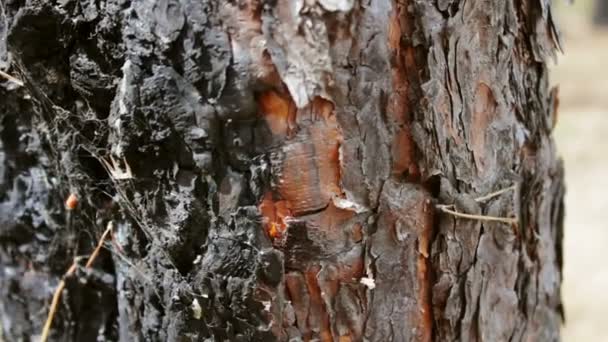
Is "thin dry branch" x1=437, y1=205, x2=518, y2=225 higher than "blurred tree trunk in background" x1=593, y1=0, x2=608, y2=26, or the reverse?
"blurred tree trunk in background" x1=593, y1=0, x2=608, y2=26

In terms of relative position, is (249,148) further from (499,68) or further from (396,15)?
(499,68)

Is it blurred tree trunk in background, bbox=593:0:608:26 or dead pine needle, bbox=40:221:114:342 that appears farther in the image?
blurred tree trunk in background, bbox=593:0:608:26

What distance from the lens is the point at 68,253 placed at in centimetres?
92

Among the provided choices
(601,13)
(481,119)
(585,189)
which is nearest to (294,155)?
(481,119)

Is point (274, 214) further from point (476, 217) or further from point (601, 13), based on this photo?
point (601, 13)

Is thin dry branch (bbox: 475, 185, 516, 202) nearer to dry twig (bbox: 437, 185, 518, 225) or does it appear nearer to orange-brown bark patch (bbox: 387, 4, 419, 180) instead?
dry twig (bbox: 437, 185, 518, 225)

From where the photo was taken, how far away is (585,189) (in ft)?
10.7

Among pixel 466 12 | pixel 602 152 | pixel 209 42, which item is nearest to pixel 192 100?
pixel 209 42

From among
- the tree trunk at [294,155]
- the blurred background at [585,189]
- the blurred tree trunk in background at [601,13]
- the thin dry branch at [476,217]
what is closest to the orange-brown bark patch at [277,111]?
the tree trunk at [294,155]

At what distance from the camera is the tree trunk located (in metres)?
0.64

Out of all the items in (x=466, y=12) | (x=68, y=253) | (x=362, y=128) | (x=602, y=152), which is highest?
(x=602, y=152)

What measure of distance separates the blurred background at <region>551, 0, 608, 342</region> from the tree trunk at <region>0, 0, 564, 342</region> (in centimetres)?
21

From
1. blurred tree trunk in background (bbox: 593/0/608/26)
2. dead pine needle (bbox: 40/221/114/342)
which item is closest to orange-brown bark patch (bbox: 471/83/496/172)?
dead pine needle (bbox: 40/221/114/342)

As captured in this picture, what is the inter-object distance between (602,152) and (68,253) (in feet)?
10.6
